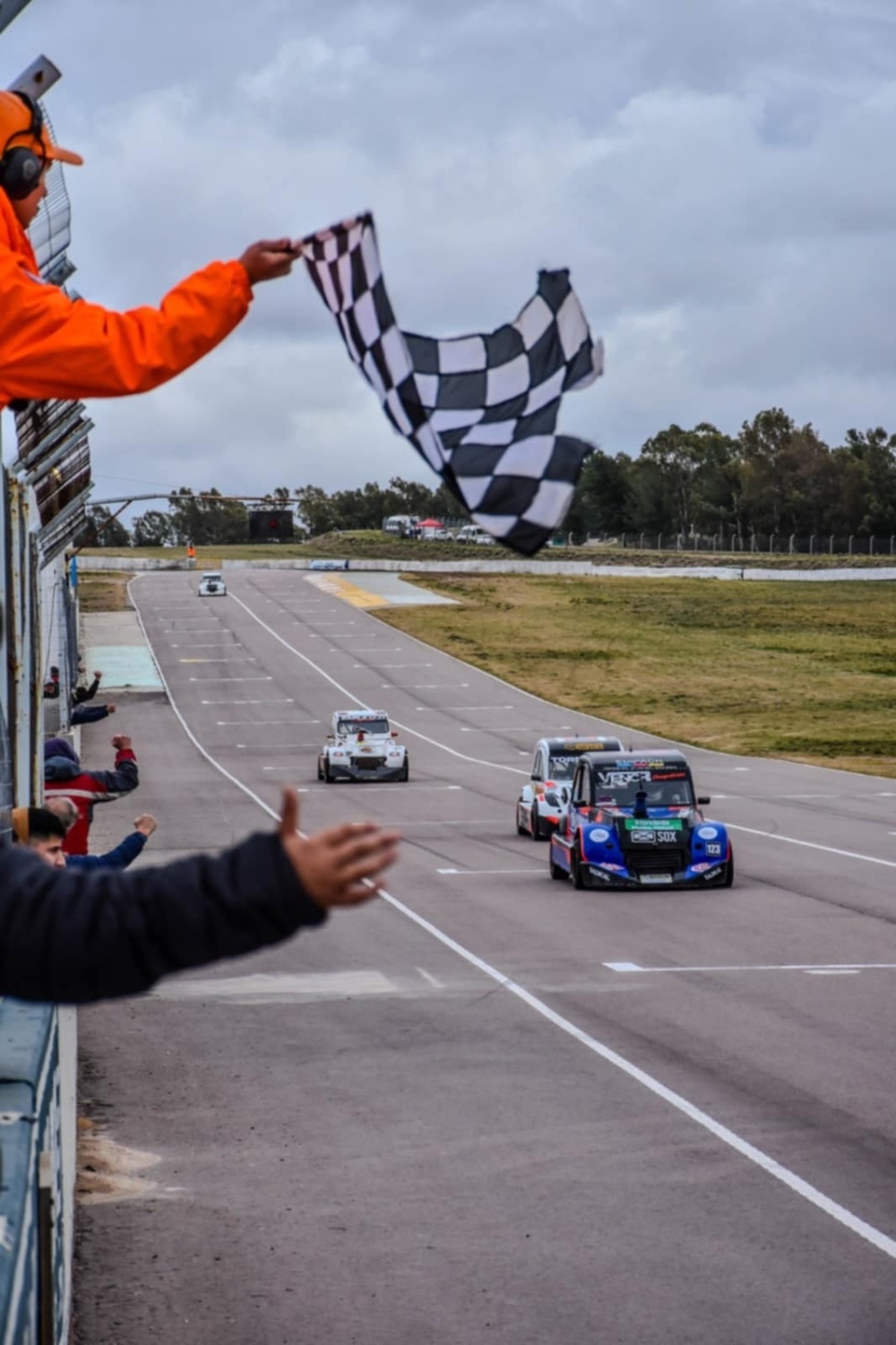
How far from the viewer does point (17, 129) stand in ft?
12.4

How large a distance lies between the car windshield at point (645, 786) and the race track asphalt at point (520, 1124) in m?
1.46

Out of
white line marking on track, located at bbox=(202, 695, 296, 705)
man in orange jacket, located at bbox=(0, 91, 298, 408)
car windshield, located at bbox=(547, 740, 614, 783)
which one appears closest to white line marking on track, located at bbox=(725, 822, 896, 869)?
car windshield, located at bbox=(547, 740, 614, 783)

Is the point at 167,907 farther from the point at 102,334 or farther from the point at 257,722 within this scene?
the point at 257,722

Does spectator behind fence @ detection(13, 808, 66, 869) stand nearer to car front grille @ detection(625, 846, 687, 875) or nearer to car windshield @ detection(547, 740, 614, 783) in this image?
car front grille @ detection(625, 846, 687, 875)

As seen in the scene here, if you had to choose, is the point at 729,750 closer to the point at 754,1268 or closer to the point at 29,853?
the point at 754,1268

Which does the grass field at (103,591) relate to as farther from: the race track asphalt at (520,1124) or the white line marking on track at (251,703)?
the race track asphalt at (520,1124)

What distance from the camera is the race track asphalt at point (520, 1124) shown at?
784 centimetres

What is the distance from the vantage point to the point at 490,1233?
28.8ft

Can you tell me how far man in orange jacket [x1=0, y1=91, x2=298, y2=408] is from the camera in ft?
10.4

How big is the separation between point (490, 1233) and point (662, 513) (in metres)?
169

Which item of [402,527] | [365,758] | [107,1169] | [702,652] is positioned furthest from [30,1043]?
[402,527]

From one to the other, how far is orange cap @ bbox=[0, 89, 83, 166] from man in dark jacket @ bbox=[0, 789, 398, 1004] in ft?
5.57

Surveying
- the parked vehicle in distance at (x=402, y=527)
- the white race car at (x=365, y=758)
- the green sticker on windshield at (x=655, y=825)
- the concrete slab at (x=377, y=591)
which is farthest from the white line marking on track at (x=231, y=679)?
the parked vehicle in distance at (x=402, y=527)

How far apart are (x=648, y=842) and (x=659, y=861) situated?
26cm
